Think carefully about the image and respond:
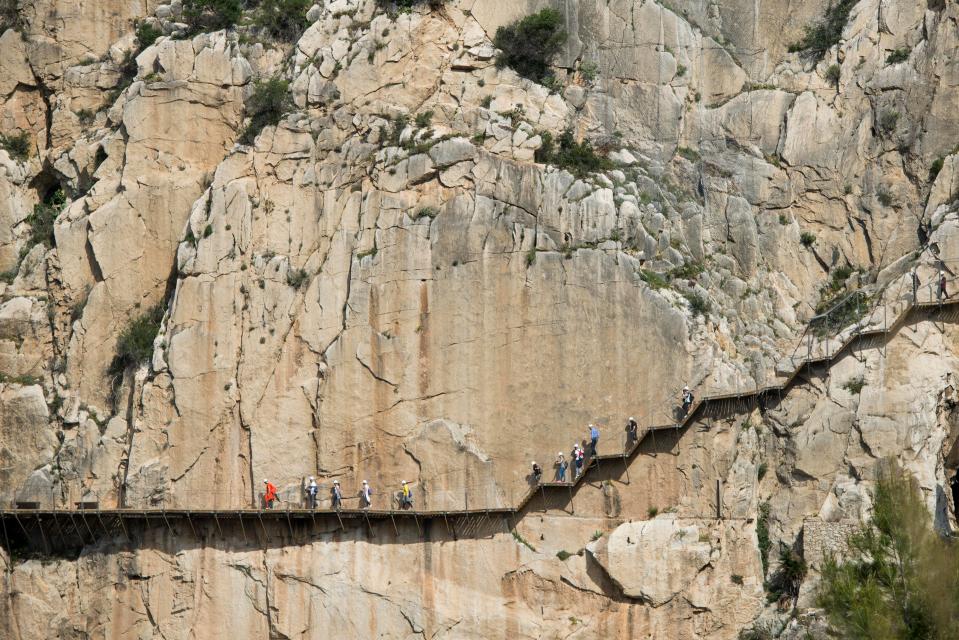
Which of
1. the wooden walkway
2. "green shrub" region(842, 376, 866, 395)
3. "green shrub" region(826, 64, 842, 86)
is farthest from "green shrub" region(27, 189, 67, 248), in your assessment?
"green shrub" region(842, 376, 866, 395)

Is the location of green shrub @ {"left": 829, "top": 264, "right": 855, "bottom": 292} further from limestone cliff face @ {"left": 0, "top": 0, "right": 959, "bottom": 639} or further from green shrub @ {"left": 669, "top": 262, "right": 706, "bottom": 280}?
green shrub @ {"left": 669, "top": 262, "right": 706, "bottom": 280}

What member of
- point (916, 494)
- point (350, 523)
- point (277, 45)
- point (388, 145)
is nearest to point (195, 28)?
point (277, 45)

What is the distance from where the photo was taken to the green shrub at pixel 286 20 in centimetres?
5456

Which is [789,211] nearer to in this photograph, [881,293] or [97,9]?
[881,293]

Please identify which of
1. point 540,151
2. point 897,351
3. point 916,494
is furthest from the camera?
point 540,151

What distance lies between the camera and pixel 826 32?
52.7 metres

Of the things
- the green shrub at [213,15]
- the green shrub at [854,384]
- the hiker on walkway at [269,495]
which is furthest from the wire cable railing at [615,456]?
the green shrub at [213,15]

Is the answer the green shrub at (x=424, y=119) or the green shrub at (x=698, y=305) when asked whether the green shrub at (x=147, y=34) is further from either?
the green shrub at (x=698, y=305)

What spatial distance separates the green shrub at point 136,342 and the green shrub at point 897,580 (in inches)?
830

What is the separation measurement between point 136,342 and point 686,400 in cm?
1586

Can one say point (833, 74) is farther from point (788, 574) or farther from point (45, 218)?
point (45, 218)

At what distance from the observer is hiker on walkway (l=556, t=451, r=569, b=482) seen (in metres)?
47.8

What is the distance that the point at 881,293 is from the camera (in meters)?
48.4

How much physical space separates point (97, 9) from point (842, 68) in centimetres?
2354
